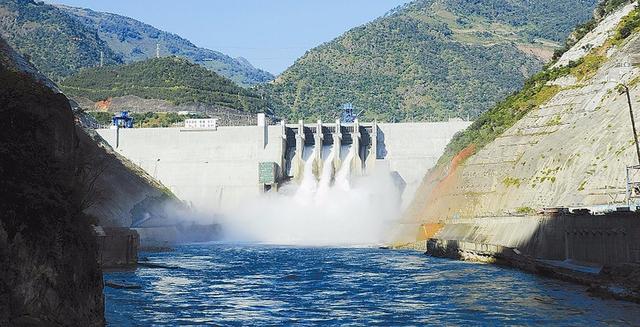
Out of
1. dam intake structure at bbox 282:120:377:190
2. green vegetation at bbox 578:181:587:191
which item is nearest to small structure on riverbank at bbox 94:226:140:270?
green vegetation at bbox 578:181:587:191

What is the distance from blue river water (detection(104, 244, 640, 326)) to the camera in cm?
3219

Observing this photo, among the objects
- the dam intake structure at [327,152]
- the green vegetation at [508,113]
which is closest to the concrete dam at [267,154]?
the dam intake structure at [327,152]

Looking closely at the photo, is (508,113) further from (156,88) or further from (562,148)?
(156,88)

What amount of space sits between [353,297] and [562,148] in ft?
106

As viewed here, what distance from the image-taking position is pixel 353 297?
40531 millimetres

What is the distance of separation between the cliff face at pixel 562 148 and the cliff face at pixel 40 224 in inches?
1436

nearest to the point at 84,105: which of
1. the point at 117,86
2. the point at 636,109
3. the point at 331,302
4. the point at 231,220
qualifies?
the point at 117,86

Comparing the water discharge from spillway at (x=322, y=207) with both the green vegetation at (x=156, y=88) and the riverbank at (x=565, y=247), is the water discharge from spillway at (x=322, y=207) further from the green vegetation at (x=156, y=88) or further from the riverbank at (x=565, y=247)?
the green vegetation at (x=156, y=88)

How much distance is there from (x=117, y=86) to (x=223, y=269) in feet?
454

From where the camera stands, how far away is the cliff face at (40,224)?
62.8 feet

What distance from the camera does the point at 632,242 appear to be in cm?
3909

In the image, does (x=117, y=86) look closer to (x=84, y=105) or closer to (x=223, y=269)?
(x=84, y=105)

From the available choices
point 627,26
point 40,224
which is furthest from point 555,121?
point 40,224

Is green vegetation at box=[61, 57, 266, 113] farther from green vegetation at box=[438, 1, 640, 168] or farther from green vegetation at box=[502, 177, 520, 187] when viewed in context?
green vegetation at box=[502, 177, 520, 187]
